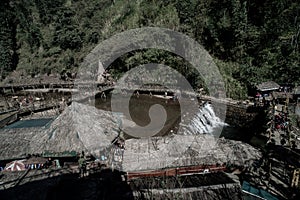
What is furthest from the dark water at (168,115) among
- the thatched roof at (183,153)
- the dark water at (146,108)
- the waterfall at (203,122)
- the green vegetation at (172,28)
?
the green vegetation at (172,28)

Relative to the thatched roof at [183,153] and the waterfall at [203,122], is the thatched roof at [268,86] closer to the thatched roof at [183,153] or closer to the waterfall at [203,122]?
the waterfall at [203,122]

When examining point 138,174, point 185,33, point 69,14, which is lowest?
point 138,174

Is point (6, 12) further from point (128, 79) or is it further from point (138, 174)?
point (138, 174)

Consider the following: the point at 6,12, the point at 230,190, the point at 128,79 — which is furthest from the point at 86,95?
the point at 6,12

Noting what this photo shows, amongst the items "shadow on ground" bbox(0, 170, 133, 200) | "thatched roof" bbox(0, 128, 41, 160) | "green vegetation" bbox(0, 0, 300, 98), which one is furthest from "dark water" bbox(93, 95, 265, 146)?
"shadow on ground" bbox(0, 170, 133, 200)

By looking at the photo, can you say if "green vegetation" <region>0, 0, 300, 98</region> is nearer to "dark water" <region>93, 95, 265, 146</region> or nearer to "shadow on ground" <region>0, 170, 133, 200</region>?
"dark water" <region>93, 95, 265, 146</region>
